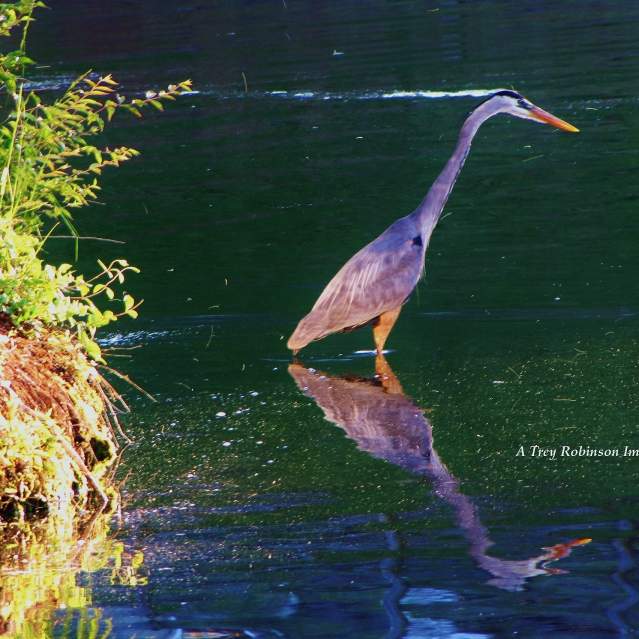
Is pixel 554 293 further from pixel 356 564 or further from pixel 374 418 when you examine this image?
pixel 356 564

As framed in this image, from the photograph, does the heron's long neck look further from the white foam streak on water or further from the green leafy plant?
the white foam streak on water

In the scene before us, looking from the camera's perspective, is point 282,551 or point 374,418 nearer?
point 282,551

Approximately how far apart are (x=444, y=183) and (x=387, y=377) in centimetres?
178

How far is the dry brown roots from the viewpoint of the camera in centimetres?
535

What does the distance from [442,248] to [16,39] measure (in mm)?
17446

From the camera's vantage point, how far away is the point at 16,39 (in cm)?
2547

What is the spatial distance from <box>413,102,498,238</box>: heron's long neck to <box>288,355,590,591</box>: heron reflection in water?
48.1 inches

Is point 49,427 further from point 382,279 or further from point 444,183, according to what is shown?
point 444,183

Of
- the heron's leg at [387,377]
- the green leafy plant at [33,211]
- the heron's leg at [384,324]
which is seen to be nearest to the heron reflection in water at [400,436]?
the heron's leg at [387,377]

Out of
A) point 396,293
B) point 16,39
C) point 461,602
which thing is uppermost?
point 16,39

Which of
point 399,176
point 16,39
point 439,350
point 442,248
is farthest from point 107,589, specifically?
point 16,39

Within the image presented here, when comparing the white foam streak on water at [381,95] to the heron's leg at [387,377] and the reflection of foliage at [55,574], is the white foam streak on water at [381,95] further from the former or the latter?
the reflection of foliage at [55,574]

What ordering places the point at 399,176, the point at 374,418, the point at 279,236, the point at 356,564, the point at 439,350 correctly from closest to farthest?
the point at 356,564 → the point at 374,418 → the point at 439,350 → the point at 279,236 → the point at 399,176

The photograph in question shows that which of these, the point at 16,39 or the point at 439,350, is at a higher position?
the point at 16,39
